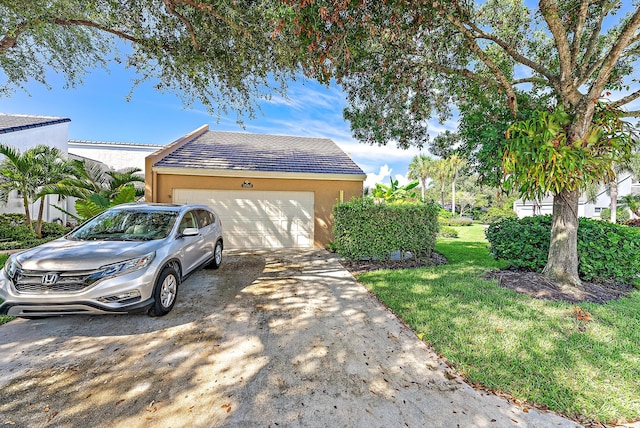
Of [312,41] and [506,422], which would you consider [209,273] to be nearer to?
[312,41]

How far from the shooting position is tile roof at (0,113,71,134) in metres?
11.1

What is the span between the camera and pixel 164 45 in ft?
21.3

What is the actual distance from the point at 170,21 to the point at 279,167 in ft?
17.3

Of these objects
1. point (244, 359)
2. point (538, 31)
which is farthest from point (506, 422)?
point (538, 31)

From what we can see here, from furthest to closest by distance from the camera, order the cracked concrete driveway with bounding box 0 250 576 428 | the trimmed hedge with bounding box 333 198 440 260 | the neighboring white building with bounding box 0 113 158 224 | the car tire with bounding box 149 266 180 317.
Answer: the neighboring white building with bounding box 0 113 158 224
the trimmed hedge with bounding box 333 198 440 260
the car tire with bounding box 149 266 180 317
the cracked concrete driveway with bounding box 0 250 576 428

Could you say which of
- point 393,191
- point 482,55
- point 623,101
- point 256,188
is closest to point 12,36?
point 256,188

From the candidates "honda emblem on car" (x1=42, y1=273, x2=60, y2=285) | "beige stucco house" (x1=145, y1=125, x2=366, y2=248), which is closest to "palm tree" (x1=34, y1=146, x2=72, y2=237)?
"beige stucco house" (x1=145, y1=125, x2=366, y2=248)

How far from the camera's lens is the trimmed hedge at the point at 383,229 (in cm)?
730

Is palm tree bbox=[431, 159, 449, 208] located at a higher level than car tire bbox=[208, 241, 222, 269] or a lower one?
higher

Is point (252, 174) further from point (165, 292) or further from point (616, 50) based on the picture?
point (616, 50)

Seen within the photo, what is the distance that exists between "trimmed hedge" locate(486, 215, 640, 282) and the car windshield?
7732mm

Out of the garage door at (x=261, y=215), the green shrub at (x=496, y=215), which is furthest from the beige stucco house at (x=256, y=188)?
the green shrub at (x=496, y=215)

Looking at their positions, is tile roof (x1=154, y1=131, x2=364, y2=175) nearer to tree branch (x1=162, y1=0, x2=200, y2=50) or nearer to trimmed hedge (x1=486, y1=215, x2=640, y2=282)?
tree branch (x1=162, y1=0, x2=200, y2=50)

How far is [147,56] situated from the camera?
675 cm
